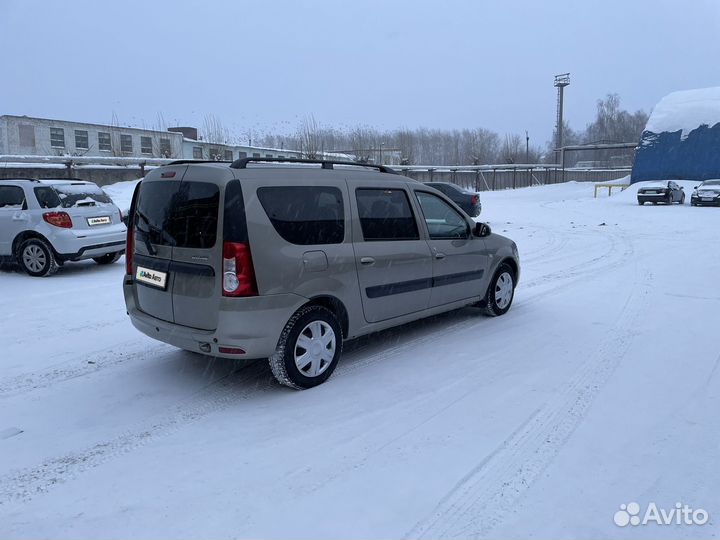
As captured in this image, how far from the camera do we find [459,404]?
4.11m

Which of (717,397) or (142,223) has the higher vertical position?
(142,223)

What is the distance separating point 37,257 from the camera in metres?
9.24

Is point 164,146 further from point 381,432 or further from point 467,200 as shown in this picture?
point 381,432

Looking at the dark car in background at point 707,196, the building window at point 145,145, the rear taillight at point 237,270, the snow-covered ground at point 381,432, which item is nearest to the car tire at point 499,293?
the snow-covered ground at point 381,432

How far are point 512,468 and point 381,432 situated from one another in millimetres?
892

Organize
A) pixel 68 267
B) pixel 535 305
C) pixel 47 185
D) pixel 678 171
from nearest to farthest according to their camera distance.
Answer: pixel 535 305
pixel 47 185
pixel 68 267
pixel 678 171

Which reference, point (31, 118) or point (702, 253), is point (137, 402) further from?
point (31, 118)

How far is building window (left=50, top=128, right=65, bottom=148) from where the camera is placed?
37812 millimetres

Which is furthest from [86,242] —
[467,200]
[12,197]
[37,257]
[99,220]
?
[467,200]

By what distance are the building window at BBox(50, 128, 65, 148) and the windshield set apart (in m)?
33.2

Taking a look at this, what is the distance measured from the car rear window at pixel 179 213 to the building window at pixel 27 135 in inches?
1521

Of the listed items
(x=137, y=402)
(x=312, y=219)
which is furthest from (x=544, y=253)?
(x=137, y=402)

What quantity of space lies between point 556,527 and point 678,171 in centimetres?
4437

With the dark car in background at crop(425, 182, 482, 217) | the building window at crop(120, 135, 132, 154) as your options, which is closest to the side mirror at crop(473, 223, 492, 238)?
the dark car in background at crop(425, 182, 482, 217)
